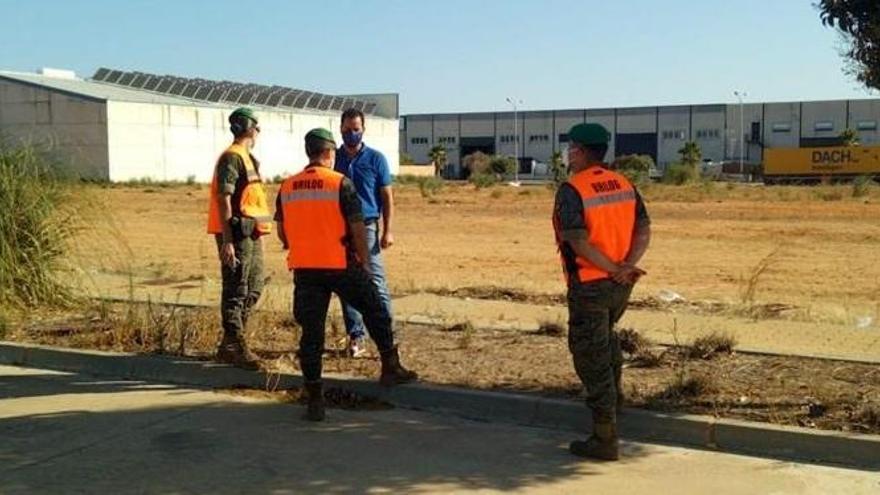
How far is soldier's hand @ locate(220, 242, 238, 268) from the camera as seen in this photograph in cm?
750

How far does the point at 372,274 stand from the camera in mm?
7145

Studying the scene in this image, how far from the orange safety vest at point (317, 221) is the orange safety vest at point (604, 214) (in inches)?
65.0

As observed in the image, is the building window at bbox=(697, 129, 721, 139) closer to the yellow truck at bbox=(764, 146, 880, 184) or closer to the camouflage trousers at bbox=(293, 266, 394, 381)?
the yellow truck at bbox=(764, 146, 880, 184)

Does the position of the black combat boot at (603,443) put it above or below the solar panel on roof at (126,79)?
below

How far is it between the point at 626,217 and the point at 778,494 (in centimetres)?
175

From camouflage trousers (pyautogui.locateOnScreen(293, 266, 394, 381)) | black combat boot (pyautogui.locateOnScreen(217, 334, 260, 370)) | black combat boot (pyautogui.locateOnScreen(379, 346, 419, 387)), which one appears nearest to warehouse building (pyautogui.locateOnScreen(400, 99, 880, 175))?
black combat boot (pyautogui.locateOnScreen(217, 334, 260, 370))

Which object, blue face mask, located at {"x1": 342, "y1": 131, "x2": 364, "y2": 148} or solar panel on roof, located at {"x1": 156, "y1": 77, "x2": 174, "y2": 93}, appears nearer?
blue face mask, located at {"x1": 342, "y1": 131, "x2": 364, "y2": 148}

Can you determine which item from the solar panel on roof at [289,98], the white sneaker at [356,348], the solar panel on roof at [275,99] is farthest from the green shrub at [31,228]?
the solar panel on roof at [289,98]

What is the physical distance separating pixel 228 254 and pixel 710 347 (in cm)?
402

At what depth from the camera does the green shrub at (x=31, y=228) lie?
390 inches

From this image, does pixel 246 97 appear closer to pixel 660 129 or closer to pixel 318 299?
pixel 660 129

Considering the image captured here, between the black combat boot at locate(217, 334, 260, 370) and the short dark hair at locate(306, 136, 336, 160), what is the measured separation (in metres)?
1.85

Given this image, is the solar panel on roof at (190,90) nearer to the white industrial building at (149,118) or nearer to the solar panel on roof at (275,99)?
the white industrial building at (149,118)

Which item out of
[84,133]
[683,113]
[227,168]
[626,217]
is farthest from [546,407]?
[683,113]
